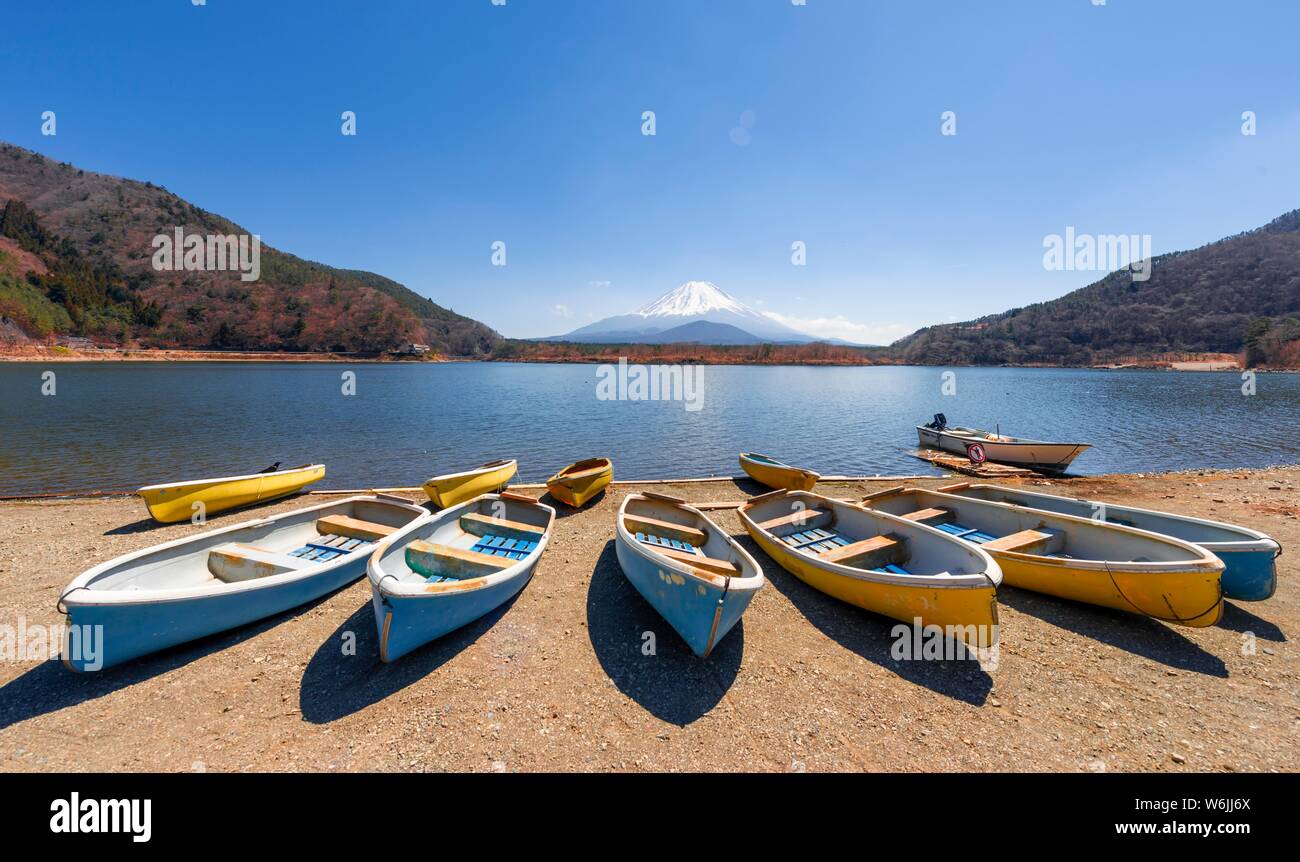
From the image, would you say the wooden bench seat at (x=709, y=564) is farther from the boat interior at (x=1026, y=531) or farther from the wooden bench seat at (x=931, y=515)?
the wooden bench seat at (x=931, y=515)

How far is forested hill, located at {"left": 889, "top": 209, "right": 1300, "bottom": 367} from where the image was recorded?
121812mm

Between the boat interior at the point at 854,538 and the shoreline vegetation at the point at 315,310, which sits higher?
the shoreline vegetation at the point at 315,310

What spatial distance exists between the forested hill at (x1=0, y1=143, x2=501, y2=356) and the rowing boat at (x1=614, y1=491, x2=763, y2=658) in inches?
6251

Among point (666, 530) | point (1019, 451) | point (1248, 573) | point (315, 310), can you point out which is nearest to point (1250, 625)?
point (1248, 573)

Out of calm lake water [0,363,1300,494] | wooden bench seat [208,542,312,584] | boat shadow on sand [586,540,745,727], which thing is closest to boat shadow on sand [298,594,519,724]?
wooden bench seat [208,542,312,584]

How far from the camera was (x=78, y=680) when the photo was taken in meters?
5.67

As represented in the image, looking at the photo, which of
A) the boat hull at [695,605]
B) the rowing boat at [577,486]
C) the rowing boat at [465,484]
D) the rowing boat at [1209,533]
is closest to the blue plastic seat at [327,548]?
the rowing boat at [465,484]

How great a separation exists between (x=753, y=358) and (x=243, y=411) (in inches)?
5932

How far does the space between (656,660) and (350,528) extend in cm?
745

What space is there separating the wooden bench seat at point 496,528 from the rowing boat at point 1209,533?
10.8 m

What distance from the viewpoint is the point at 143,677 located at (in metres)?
5.75

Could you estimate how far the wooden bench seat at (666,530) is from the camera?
9.14m
